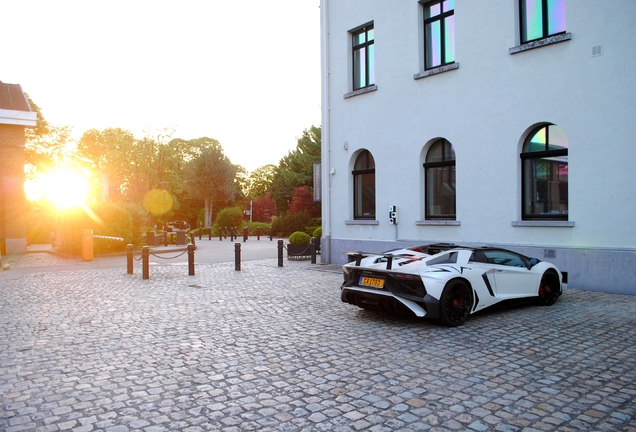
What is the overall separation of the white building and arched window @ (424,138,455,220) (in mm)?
37

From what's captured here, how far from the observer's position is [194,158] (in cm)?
6431

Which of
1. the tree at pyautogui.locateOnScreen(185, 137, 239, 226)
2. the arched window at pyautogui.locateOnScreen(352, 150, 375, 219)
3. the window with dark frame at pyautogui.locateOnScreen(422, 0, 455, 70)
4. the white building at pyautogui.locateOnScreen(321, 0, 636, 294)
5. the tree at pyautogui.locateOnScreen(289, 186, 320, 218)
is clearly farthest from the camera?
the tree at pyautogui.locateOnScreen(185, 137, 239, 226)

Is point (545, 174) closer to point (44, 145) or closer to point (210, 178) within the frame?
point (44, 145)

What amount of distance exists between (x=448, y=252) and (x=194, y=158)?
199ft

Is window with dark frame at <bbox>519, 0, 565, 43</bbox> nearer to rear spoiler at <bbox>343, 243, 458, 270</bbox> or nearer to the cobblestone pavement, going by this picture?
the cobblestone pavement

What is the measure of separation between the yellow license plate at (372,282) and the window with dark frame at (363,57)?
966cm

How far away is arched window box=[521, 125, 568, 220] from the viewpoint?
1078 cm

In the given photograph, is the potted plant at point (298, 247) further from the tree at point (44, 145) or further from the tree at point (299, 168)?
the tree at point (44, 145)

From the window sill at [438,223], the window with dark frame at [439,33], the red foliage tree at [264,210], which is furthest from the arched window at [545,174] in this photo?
the red foliage tree at [264,210]

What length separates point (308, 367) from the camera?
516cm

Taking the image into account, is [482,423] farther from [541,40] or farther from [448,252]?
[541,40]

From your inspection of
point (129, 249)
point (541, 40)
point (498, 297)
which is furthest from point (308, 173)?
point (498, 297)

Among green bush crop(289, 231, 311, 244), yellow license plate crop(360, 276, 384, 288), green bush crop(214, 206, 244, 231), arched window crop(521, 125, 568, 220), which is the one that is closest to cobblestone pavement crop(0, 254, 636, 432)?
yellow license plate crop(360, 276, 384, 288)

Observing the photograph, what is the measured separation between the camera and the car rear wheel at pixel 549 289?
336 inches
